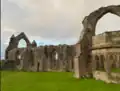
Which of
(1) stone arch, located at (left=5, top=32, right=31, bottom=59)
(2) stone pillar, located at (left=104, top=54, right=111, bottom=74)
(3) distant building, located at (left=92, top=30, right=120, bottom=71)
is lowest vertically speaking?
(2) stone pillar, located at (left=104, top=54, right=111, bottom=74)

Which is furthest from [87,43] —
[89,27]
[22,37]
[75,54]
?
[22,37]

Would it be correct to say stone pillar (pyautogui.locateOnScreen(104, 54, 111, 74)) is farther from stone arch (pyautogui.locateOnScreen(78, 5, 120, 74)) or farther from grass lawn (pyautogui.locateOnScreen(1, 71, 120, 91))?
stone arch (pyautogui.locateOnScreen(78, 5, 120, 74))

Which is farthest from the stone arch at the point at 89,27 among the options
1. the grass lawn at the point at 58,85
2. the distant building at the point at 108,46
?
the grass lawn at the point at 58,85

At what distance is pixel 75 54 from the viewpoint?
41812 millimetres

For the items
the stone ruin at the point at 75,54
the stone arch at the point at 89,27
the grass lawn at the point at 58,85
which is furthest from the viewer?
the stone arch at the point at 89,27

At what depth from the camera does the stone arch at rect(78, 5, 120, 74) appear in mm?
24922

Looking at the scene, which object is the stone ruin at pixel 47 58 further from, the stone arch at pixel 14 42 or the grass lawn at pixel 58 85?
the grass lawn at pixel 58 85

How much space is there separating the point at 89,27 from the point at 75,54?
16.2 meters

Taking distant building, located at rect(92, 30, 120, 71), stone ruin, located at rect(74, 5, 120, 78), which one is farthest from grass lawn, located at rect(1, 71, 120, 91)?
stone ruin, located at rect(74, 5, 120, 78)

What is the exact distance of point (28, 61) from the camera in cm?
4688

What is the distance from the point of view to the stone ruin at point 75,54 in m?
23.0

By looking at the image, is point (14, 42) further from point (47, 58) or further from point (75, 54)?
point (75, 54)

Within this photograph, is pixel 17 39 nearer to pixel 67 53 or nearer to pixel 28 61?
pixel 28 61

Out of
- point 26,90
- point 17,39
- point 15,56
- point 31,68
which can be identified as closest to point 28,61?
point 31,68
